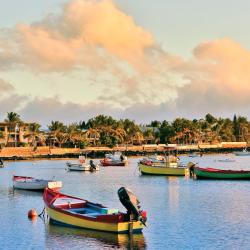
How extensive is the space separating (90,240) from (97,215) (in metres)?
2.31

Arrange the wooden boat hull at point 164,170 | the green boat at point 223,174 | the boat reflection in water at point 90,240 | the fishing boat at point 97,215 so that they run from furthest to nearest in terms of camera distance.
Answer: the wooden boat hull at point 164,170 → the green boat at point 223,174 → the fishing boat at point 97,215 → the boat reflection in water at point 90,240

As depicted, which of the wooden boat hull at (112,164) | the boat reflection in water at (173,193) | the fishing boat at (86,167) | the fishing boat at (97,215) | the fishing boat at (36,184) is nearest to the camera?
the fishing boat at (97,215)

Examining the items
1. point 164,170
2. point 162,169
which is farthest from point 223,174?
point 162,169

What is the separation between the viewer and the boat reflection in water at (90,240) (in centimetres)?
3916

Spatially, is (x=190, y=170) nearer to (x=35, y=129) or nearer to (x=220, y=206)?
(x=220, y=206)

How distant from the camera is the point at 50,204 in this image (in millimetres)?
46562

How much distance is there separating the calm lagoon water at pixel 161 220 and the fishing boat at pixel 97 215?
60 cm

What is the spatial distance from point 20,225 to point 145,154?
151m

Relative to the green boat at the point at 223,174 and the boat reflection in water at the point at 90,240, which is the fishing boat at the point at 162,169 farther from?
the boat reflection in water at the point at 90,240

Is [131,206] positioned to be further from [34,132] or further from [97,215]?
[34,132]

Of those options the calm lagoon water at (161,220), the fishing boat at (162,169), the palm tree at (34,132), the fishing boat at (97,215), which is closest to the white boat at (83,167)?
the fishing boat at (162,169)

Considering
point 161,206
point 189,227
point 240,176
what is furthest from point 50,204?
point 240,176

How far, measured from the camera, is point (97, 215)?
139 feet

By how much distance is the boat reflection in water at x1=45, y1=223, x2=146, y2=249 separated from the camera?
1542 inches
